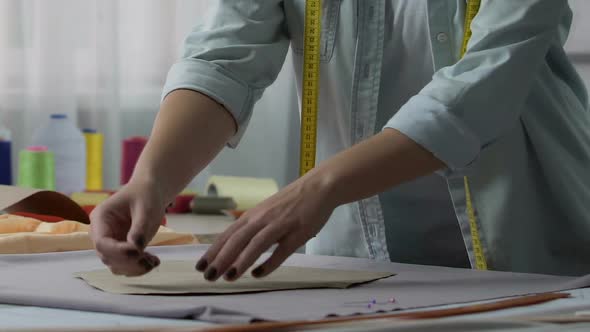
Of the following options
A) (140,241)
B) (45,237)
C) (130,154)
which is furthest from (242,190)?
(140,241)

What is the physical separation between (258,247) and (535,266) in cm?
50

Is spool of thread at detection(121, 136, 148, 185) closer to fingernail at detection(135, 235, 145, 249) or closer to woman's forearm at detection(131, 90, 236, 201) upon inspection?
woman's forearm at detection(131, 90, 236, 201)

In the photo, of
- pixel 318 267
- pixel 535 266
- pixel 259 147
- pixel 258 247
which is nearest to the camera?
pixel 258 247

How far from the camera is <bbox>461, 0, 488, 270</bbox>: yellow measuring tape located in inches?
51.4

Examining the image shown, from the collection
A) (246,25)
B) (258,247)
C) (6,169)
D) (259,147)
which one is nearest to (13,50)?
(6,169)

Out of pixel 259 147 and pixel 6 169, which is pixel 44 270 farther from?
pixel 259 147

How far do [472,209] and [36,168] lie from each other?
4.97 ft

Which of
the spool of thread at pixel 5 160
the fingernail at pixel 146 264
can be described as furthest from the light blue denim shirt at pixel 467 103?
the spool of thread at pixel 5 160

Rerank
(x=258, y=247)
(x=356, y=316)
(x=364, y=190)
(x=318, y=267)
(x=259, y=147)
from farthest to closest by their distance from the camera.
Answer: (x=259, y=147), (x=318, y=267), (x=364, y=190), (x=258, y=247), (x=356, y=316)

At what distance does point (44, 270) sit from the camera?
1149 mm

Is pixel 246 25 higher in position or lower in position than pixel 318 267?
higher

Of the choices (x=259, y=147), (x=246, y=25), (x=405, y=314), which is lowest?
(x=259, y=147)

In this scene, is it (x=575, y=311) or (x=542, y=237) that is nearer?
(x=575, y=311)

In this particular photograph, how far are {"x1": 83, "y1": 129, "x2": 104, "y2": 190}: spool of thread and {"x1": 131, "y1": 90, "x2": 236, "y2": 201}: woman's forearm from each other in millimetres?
1585
